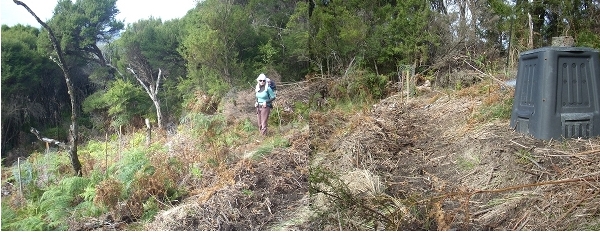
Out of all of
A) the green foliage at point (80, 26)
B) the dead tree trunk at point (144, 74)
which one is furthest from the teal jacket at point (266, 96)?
the green foliage at point (80, 26)

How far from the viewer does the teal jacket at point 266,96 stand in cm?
180

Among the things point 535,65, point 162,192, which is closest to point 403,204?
point 535,65

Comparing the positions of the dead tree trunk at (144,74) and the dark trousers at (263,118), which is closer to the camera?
the dead tree trunk at (144,74)

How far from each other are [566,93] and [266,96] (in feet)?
4.05

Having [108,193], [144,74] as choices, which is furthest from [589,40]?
[108,193]

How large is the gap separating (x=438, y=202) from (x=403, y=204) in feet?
0.44

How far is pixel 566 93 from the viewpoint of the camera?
5.51 feet

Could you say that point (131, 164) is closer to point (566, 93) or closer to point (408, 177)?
point (408, 177)

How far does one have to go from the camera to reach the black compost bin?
1673 millimetres

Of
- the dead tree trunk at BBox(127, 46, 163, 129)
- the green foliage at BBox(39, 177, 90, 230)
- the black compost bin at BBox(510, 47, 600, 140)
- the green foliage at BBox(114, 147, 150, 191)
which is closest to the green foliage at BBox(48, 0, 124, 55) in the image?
the dead tree trunk at BBox(127, 46, 163, 129)

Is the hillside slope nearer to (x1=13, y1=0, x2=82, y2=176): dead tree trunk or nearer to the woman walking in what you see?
the woman walking

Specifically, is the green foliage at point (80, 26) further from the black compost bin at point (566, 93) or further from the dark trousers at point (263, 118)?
the black compost bin at point (566, 93)

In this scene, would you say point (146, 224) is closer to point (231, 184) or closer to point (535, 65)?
point (231, 184)

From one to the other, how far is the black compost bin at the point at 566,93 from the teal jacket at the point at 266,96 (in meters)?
1.10
